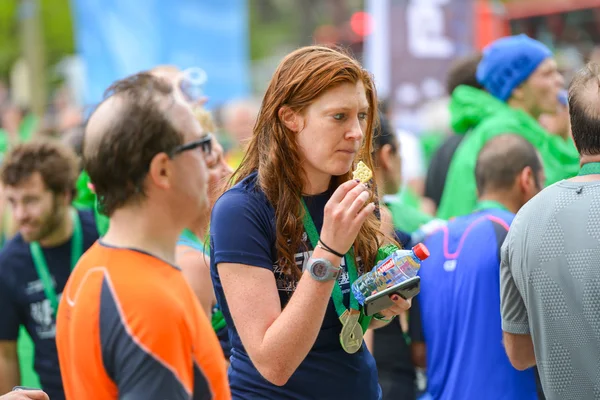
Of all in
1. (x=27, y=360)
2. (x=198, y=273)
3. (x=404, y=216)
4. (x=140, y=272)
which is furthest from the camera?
(x=404, y=216)

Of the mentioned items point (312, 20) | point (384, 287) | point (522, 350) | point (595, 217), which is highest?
point (595, 217)

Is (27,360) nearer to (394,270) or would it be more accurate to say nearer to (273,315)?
(273,315)

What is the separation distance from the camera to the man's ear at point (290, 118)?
3143 millimetres

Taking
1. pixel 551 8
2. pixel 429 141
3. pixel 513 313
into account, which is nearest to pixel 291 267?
pixel 513 313

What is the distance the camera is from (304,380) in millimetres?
3092

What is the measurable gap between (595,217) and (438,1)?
6802mm

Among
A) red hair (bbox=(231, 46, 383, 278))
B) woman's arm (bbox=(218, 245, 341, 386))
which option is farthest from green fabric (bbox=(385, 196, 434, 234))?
woman's arm (bbox=(218, 245, 341, 386))

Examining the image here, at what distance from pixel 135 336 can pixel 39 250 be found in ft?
8.89

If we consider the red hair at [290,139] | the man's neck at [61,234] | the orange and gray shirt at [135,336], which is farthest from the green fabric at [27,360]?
the orange and gray shirt at [135,336]

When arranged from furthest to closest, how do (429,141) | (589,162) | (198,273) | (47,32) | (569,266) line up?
(47,32), (429,141), (198,273), (589,162), (569,266)

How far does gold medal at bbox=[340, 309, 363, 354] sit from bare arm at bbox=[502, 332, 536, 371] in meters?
0.67

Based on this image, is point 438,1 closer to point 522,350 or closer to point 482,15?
point 482,15

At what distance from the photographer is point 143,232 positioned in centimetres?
258

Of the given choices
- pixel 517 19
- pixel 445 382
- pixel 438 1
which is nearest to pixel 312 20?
pixel 517 19
